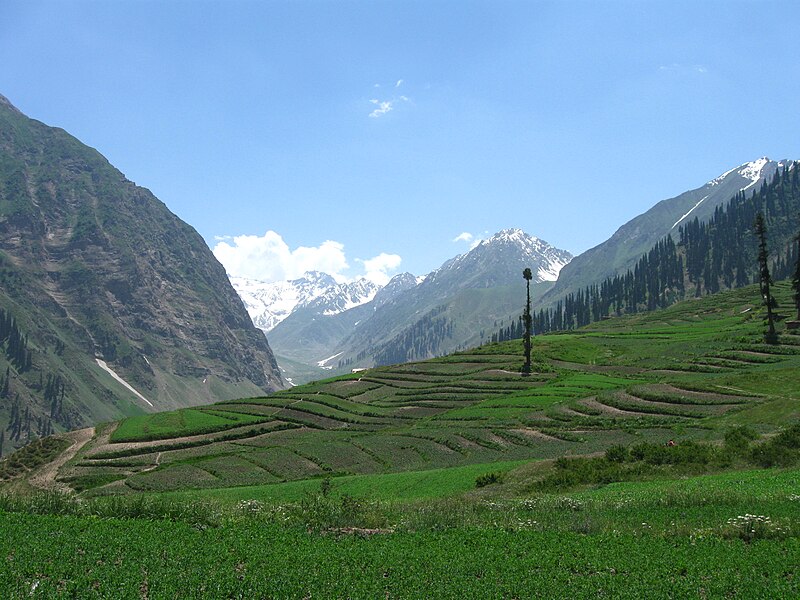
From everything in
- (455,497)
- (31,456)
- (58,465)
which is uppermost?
(455,497)

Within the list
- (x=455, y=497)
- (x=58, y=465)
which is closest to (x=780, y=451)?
(x=455, y=497)

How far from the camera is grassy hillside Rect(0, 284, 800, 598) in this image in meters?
17.6

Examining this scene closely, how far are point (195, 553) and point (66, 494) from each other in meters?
13.2

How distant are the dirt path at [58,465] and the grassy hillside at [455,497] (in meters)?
1.51

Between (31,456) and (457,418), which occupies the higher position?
(457,418)

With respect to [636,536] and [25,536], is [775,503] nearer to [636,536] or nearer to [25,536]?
[636,536]

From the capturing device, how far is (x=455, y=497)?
3512 centimetres

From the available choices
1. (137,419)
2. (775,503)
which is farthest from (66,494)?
(137,419)

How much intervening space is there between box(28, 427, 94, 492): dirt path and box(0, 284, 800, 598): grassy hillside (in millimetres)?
1510

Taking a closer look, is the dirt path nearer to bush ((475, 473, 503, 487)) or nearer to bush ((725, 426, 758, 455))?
bush ((475, 473, 503, 487))

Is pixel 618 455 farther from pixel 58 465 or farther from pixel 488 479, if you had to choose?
pixel 58 465

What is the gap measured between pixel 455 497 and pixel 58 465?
62275 millimetres

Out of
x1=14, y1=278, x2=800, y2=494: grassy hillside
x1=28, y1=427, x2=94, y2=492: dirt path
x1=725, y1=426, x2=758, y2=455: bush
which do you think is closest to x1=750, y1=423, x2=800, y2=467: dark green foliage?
x1=725, y1=426, x2=758, y2=455: bush

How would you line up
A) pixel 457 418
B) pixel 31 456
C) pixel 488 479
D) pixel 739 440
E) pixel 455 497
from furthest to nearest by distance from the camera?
pixel 457 418
pixel 31 456
pixel 488 479
pixel 739 440
pixel 455 497
